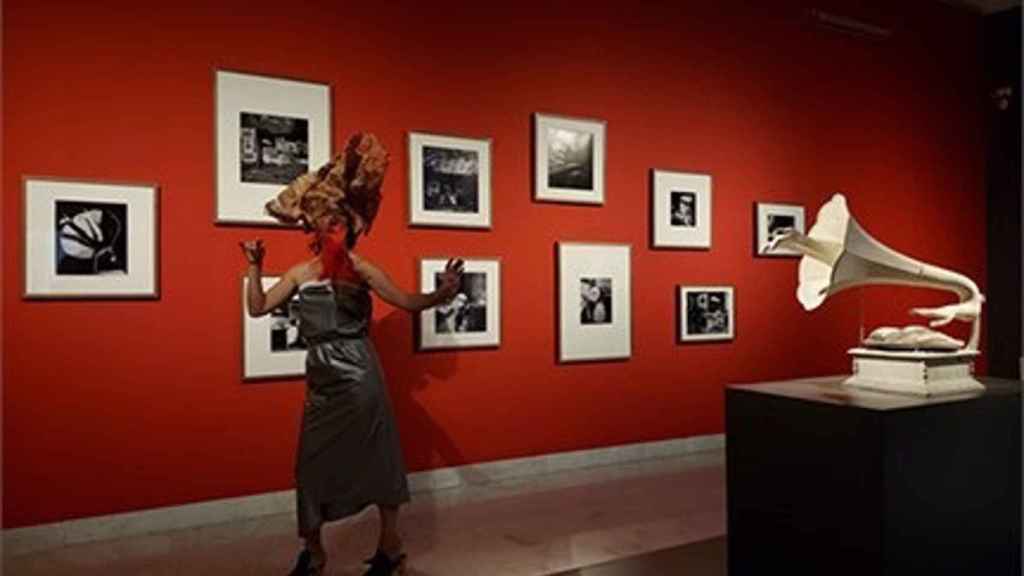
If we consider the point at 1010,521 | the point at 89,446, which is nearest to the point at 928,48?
the point at 1010,521

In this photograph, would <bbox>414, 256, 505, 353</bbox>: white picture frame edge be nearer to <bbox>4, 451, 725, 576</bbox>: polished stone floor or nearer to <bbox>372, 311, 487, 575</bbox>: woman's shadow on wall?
<bbox>372, 311, 487, 575</bbox>: woman's shadow on wall

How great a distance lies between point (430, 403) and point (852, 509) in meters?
2.46

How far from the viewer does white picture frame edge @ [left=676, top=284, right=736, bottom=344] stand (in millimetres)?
→ 5441

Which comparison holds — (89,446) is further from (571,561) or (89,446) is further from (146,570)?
(571,561)

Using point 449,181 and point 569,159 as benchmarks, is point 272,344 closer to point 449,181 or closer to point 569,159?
point 449,181

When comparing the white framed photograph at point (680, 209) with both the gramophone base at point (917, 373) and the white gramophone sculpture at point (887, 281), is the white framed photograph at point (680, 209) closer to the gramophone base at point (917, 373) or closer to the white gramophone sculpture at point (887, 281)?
the white gramophone sculpture at point (887, 281)

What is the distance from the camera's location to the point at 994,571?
280 cm

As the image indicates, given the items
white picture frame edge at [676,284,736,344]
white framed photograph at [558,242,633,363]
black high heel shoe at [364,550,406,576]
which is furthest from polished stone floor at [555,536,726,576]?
white picture frame edge at [676,284,736,344]

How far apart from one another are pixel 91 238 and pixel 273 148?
92 centimetres

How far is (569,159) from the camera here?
4965mm

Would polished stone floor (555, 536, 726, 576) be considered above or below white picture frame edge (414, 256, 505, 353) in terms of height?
below

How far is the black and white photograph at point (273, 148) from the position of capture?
396 cm

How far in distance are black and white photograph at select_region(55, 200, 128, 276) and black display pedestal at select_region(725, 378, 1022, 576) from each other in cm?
273

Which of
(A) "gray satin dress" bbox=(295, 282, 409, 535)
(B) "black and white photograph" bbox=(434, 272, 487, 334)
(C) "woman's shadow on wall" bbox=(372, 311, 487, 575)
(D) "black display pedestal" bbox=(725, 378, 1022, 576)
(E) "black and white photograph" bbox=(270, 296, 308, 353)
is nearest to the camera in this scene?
(D) "black display pedestal" bbox=(725, 378, 1022, 576)
